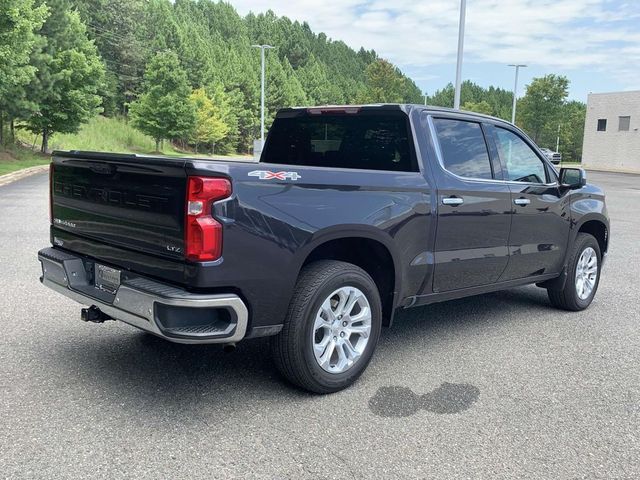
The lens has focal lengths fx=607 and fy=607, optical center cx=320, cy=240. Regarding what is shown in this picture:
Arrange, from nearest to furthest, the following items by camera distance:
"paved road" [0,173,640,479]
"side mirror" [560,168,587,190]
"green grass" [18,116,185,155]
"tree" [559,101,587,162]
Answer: "paved road" [0,173,640,479] → "side mirror" [560,168,587,190] → "green grass" [18,116,185,155] → "tree" [559,101,587,162]

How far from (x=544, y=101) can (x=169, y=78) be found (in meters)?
41.2

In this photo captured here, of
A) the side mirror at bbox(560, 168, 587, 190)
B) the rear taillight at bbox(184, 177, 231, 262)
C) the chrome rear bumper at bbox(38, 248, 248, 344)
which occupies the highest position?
the side mirror at bbox(560, 168, 587, 190)

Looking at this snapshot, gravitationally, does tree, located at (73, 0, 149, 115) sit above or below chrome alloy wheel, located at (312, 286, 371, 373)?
above

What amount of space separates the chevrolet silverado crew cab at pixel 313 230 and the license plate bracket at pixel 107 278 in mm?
12

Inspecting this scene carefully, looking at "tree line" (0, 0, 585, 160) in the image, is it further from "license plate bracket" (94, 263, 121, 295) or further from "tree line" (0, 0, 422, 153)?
"license plate bracket" (94, 263, 121, 295)

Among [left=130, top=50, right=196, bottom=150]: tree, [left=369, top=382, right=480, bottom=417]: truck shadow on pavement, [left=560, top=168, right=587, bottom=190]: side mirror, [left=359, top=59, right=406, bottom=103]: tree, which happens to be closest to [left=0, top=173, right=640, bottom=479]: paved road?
[left=369, top=382, right=480, bottom=417]: truck shadow on pavement

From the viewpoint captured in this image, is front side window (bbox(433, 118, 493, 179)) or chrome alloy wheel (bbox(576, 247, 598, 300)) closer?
front side window (bbox(433, 118, 493, 179))

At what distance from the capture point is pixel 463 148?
4.81m

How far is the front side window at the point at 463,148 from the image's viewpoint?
4.64 metres

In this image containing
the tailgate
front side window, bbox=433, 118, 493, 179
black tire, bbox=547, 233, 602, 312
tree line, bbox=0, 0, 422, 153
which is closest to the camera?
the tailgate

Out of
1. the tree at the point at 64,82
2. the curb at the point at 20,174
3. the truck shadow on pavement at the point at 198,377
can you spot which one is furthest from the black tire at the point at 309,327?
the tree at the point at 64,82

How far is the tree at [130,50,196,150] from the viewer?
157 ft

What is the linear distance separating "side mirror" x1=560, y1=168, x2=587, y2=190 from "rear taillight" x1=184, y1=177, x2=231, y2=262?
3.75 metres

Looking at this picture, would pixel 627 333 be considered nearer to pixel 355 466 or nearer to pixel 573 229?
pixel 573 229
